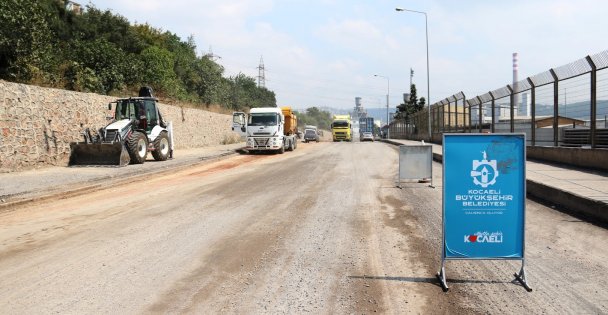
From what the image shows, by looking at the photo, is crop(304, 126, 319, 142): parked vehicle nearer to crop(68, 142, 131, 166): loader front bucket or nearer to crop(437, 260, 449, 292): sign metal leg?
crop(68, 142, 131, 166): loader front bucket

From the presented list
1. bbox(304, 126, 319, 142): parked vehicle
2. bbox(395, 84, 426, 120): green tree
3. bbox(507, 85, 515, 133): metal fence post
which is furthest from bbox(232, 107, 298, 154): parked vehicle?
bbox(395, 84, 426, 120): green tree

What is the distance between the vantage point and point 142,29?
50156 mm

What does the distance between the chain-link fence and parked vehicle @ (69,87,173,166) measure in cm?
1379

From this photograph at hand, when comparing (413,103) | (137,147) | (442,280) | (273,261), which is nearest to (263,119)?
(137,147)

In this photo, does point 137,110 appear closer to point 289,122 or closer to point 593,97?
point 289,122

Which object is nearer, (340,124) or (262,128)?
(262,128)

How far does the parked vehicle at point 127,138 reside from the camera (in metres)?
17.5

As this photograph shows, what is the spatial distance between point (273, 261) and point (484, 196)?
253 centimetres

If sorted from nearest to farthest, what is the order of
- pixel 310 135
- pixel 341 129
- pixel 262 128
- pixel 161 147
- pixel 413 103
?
pixel 161 147, pixel 262 128, pixel 310 135, pixel 341 129, pixel 413 103

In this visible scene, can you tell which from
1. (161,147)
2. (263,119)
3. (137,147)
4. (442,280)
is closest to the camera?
(442,280)

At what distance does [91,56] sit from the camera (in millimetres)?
27969

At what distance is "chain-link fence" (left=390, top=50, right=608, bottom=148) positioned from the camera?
13.0 meters

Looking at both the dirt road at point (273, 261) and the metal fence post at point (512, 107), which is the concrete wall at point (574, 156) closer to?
the metal fence post at point (512, 107)

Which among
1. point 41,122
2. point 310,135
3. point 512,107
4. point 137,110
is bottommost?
point 310,135
